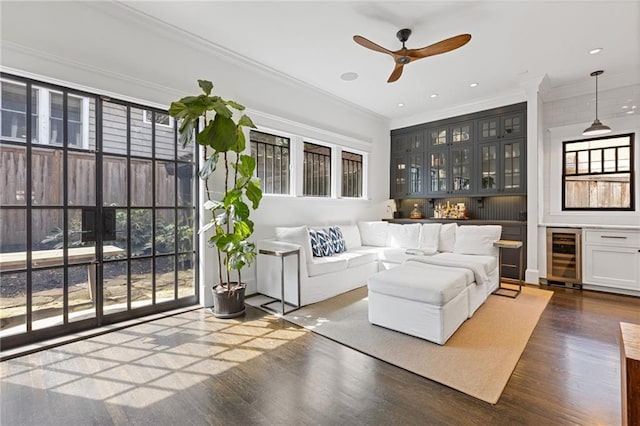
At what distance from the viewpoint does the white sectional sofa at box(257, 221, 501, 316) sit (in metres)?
3.64

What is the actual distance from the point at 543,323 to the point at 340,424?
8.50ft

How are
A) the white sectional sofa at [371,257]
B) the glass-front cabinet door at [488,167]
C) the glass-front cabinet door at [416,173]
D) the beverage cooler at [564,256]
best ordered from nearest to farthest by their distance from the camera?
1. the white sectional sofa at [371,257]
2. the beverage cooler at [564,256]
3. the glass-front cabinet door at [488,167]
4. the glass-front cabinet door at [416,173]

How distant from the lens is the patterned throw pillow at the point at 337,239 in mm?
4547

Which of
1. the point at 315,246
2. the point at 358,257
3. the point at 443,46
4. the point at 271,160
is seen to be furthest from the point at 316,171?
the point at 443,46

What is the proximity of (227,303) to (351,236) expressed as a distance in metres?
2.50

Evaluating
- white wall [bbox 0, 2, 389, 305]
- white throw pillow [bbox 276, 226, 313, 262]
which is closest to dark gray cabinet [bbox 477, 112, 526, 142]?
white wall [bbox 0, 2, 389, 305]

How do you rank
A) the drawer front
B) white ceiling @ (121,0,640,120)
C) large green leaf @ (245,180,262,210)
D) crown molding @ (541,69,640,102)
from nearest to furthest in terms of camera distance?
white ceiling @ (121,0,640,120), large green leaf @ (245,180,262,210), the drawer front, crown molding @ (541,69,640,102)

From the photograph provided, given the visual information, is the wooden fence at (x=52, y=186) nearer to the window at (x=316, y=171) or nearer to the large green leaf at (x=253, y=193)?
the large green leaf at (x=253, y=193)

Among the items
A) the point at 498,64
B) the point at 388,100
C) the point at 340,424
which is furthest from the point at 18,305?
the point at 498,64

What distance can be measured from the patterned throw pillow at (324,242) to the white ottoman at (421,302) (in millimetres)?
1342

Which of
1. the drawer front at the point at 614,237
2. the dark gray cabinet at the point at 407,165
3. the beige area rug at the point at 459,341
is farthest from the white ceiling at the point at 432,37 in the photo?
the beige area rug at the point at 459,341

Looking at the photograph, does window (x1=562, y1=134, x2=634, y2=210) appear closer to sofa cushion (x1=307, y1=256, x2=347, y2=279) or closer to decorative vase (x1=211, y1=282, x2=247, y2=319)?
sofa cushion (x1=307, y1=256, x2=347, y2=279)

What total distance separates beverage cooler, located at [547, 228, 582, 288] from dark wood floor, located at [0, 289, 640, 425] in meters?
1.74

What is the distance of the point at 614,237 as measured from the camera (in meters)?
4.07
